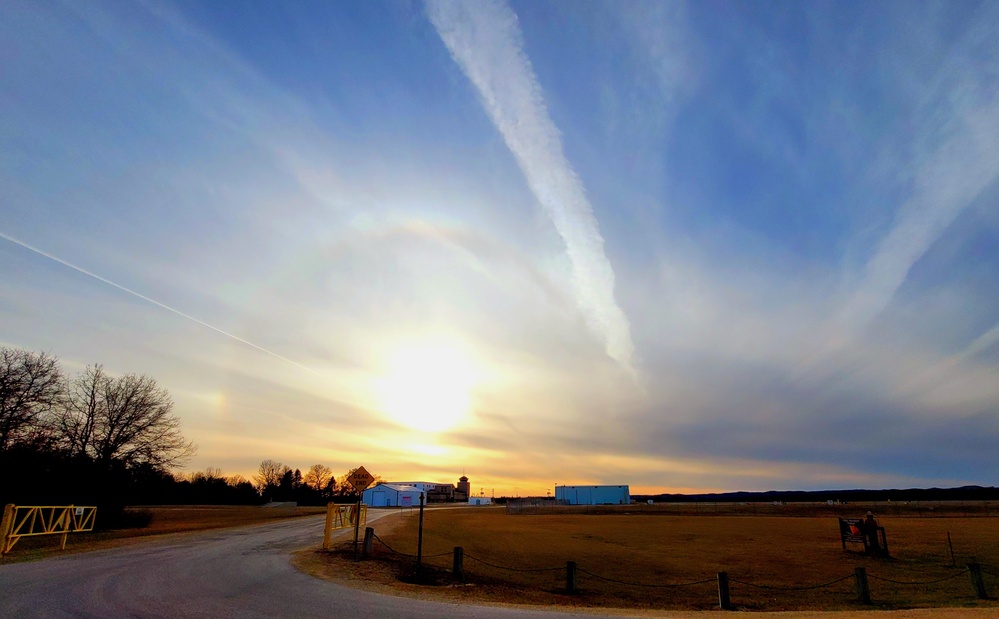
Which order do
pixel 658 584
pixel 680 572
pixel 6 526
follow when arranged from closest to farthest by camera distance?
pixel 658 584, pixel 6 526, pixel 680 572

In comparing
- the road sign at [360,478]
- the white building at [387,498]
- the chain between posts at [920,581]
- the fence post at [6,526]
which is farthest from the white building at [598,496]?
the fence post at [6,526]

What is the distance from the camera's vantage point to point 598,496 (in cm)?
13600

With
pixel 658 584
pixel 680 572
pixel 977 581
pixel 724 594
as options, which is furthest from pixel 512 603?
pixel 977 581

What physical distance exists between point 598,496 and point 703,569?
120833 millimetres

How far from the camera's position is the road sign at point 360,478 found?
21.9 meters

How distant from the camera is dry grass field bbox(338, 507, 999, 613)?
620 inches

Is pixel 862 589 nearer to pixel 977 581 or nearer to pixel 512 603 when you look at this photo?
pixel 977 581

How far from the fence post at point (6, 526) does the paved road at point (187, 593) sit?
2604 millimetres

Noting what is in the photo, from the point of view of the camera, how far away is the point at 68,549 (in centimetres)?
2191

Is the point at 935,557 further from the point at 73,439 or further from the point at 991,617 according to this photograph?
the point at 73,439

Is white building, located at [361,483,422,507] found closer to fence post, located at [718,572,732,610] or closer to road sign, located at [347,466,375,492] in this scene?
road sign, located at [347,466,375,492]

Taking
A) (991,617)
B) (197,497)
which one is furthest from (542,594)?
(197,497)

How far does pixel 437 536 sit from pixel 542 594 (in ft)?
70.4

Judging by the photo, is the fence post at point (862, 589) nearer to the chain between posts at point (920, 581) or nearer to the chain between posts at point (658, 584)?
the chain between posts at point (658, 584)
